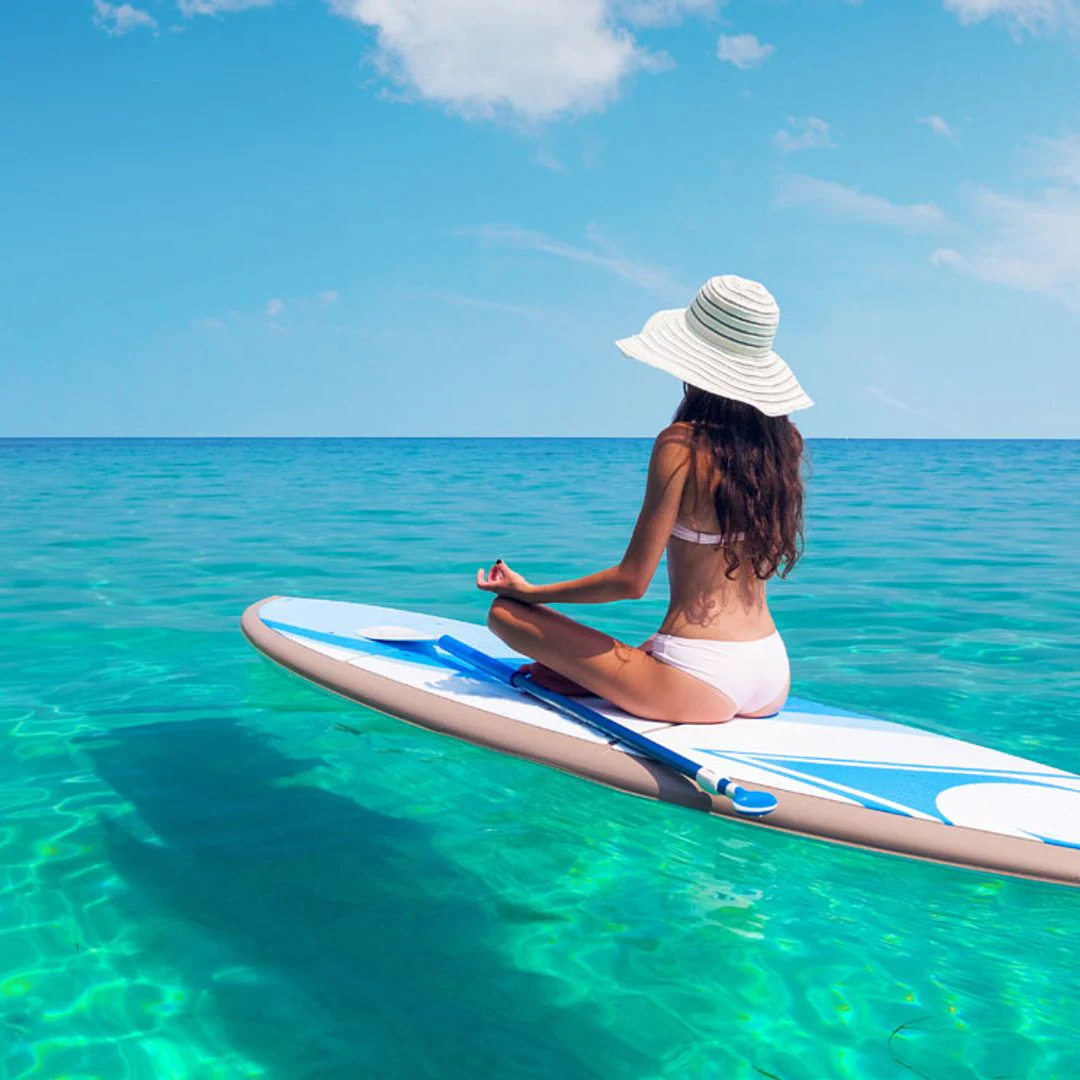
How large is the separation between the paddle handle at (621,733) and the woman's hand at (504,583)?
0.39 meters

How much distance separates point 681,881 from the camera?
306 cm

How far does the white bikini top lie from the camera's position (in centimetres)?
310

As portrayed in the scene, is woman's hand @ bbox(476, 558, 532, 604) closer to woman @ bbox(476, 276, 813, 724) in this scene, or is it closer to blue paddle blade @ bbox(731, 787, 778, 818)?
woman @ bbox(476, 276, 813, 724)

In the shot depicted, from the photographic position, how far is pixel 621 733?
3.31 meters

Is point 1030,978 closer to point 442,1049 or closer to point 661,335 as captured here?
point 442,1049

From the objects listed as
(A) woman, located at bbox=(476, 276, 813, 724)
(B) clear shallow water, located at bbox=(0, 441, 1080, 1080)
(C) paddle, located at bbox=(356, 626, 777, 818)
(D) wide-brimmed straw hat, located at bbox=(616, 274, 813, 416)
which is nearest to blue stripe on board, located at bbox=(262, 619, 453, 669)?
(C) paddle, located at bbox=(356, 626, 777, 818)

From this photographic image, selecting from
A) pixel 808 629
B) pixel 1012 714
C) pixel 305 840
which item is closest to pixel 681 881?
pixel 305 840

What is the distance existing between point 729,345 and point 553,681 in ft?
4.17

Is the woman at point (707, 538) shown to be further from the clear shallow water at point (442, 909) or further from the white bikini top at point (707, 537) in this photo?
the clear shallow water at point (442, 909)

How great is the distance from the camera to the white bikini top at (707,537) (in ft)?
10.2

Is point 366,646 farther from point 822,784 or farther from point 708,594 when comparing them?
point 822,784

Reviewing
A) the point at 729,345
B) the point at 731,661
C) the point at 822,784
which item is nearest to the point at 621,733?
the point at 731,661

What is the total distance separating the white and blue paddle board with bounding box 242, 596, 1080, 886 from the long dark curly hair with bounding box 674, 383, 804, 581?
574 millimetres

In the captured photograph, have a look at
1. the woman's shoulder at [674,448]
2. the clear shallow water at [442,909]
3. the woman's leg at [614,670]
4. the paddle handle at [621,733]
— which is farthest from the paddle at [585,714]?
the woman's shoulder at [674,448]
